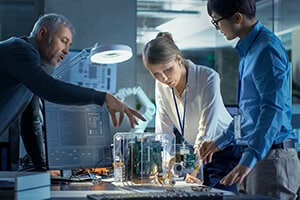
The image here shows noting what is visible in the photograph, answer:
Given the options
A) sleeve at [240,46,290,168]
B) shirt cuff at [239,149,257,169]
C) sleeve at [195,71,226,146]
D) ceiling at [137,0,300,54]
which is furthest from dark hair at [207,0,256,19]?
ceiling at [137,0,300,54]

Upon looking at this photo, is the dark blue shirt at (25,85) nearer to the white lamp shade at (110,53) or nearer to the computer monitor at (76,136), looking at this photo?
the computer monitor at (76,136)

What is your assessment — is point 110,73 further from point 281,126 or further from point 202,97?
point 281,126

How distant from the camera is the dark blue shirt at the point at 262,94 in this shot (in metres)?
2.00

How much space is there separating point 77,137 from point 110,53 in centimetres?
56

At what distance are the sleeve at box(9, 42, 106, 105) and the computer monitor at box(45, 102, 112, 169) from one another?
0.25 meters

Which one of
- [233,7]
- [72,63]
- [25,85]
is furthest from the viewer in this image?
[72,63]

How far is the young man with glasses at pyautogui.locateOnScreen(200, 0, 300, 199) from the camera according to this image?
2006 millimetres

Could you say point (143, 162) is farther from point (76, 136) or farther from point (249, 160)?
point (249, 160)

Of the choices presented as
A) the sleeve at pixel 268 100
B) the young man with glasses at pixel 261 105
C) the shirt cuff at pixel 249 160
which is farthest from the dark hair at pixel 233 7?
the shirt cuff at pixel 249 160

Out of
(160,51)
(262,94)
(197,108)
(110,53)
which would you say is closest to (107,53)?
(110,53)

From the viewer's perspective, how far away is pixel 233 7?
216cm

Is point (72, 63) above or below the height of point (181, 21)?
below

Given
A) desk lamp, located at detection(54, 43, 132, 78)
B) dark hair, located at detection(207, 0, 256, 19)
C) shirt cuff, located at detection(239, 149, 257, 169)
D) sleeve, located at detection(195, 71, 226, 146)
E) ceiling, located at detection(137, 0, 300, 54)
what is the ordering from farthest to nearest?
ceiling, located at detection(137, 0, 300, 54) → desk lamp, located at detection(54, 43, 132, 78) → sleeve, located at detection(195, 71, 226, 146) → dark hair, located at detection(207, 0, 256, 19) → shirt cuff, located at detection(239, 149, 257, 169)

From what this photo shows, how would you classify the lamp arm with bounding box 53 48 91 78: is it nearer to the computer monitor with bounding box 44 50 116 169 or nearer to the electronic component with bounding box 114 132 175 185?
the computer monitor with bounding box 44 50 116 169
